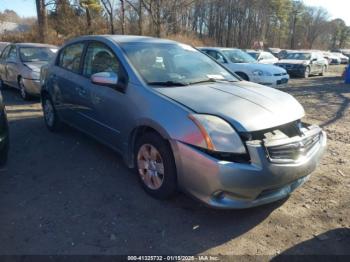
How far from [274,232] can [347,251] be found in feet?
2.06

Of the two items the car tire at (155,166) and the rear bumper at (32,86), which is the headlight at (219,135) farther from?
the rear bumper at (32,86)

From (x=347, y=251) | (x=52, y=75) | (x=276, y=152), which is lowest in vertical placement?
(x=347, y=251)

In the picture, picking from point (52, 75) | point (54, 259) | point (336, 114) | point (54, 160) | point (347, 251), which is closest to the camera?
point (54, 259)

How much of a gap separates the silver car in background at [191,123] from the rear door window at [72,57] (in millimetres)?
94

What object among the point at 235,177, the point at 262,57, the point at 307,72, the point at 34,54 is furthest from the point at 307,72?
the point at 235,177

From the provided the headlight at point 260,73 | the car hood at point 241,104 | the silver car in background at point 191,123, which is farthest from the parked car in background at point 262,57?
the car hood at point 241,104

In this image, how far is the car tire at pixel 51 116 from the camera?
236 inches

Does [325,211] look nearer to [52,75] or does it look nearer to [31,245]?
[31,245]

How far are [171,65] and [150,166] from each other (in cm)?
140

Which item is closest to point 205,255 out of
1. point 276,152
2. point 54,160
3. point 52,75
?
point 276,152

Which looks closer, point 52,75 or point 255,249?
point 255,249

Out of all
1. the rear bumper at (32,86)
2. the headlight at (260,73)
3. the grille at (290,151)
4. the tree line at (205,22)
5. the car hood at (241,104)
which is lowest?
the rear bumper at (32,86)

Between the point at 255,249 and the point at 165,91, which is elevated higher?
the point at 165,91

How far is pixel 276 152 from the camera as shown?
314 centimetres
